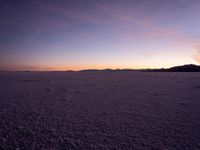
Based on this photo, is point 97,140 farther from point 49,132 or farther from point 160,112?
point 160,112

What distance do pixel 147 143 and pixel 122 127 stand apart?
0.61 meters

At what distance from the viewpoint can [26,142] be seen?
6.72 ft

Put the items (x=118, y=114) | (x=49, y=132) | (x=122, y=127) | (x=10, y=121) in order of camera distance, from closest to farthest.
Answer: (x=49, y=132), (x=122, y=127), (x=10, y=121), (x=118, y=114)

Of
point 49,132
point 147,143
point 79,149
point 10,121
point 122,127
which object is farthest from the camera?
point 10,121

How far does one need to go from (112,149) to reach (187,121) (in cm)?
187

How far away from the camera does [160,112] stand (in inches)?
134

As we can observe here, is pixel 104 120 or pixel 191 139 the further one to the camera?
pixel 104 120

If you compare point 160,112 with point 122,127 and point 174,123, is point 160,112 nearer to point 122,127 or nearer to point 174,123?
point 174,123

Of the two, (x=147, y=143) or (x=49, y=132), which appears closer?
(x=147, y=143)

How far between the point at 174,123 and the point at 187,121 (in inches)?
12.8

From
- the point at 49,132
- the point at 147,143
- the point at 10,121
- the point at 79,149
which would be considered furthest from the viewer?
the point at 10,121

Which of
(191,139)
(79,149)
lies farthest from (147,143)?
(79,149)

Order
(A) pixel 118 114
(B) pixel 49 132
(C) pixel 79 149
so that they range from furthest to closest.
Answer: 1. (A) pixel 118 114
2. (B) pixel 49 132
3. (C) pixel 79 149

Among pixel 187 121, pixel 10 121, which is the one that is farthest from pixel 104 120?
pixel 10 121
